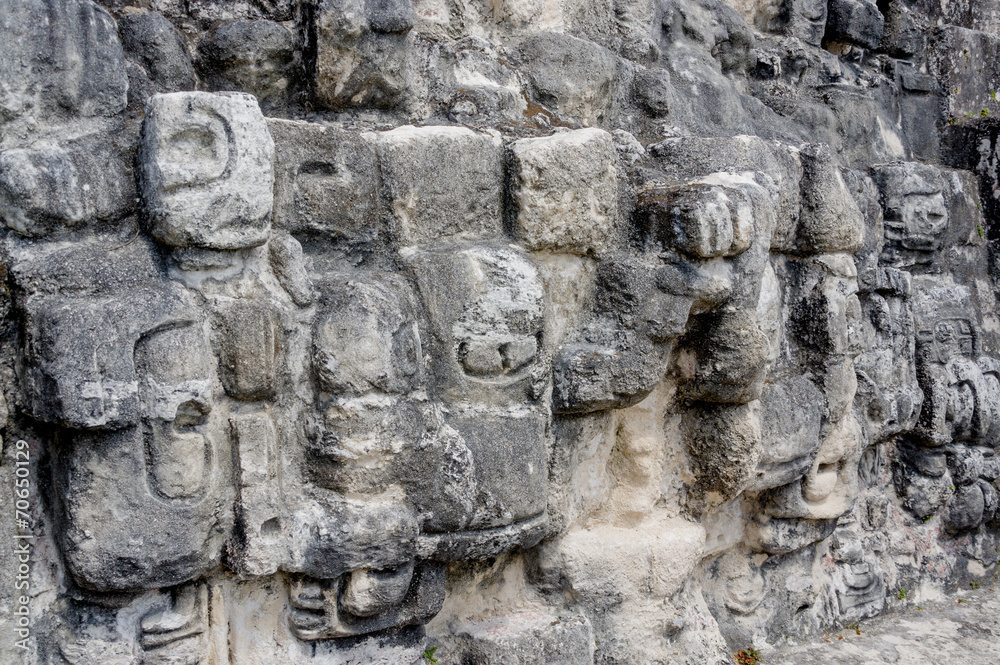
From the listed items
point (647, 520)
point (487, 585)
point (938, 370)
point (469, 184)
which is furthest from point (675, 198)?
point (938, 370)

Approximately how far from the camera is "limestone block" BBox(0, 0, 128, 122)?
2229 millimetres

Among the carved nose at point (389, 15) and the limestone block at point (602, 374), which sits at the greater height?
the carved nose at point (389, 15)

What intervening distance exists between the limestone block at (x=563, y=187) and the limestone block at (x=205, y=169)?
0.75 metres

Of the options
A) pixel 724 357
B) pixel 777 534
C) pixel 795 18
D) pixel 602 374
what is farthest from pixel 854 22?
pixel 602 374

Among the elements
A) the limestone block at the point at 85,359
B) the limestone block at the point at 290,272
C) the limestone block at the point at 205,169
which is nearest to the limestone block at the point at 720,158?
the limestone block at the point at 290,272

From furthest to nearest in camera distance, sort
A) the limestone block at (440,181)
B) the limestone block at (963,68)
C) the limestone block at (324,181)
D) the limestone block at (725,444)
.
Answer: the limestone block at (963,68) < the limestone block at (725,444) < the limestone block at (440,181) < the limestone block at (324,181)

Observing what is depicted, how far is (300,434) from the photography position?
8.04ft

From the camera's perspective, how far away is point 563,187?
2.76m

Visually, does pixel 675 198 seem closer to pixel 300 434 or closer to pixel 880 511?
pixel 300 434

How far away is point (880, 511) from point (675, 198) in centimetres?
202

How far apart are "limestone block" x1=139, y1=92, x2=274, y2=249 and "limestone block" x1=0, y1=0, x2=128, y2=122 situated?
0.20 metres

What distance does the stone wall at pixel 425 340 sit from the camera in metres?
2.22

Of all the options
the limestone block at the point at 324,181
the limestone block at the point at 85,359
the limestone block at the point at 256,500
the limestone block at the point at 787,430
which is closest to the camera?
the limestone block at the point at 85,359

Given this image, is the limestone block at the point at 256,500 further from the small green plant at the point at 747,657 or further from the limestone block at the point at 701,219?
the small green plant at the point at 747,657
